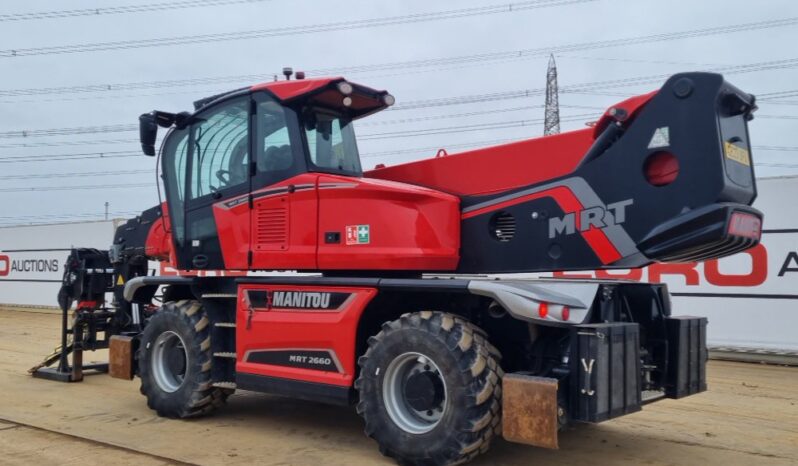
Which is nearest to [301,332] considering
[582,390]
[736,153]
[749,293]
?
[582,390]

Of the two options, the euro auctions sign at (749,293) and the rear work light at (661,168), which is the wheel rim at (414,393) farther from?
the euro auctions sign at (749,293)

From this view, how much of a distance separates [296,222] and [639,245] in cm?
276

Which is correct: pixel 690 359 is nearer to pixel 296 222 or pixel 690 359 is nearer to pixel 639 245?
pixel 639 245

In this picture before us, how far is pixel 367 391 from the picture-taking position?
17.5 ft

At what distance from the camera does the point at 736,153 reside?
15.6 ft

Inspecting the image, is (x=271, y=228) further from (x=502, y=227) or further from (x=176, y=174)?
(x=502, y=227)

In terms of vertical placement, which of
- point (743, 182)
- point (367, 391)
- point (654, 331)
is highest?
point (743, 182)

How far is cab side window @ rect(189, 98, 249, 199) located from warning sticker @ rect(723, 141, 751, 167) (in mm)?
3922

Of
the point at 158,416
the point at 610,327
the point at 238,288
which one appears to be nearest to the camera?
the point at 610,327

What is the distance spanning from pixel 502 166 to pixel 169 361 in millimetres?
3822

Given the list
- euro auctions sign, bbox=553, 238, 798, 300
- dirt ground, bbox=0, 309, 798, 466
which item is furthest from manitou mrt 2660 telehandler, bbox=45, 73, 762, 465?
euro auctions sign, bbox=553, 238, 798, 300

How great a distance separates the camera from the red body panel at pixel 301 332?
5582 millimetres

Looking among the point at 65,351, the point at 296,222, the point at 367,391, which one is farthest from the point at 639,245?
the point at 65,351

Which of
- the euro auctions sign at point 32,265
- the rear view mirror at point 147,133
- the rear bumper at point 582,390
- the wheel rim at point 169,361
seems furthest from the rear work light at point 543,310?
the euro auctions sign at point 32,265
